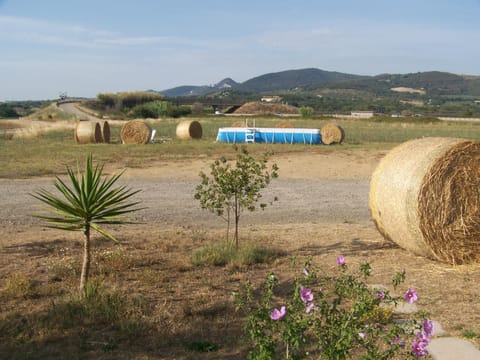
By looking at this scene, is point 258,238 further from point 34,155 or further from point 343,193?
point 34,155

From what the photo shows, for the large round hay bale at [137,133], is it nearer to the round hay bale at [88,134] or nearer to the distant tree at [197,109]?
the round hay bale at [88,134]

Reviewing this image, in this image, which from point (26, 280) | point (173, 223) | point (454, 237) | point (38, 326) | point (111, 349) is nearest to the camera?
point (111, 349)

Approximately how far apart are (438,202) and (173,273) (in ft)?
12.3

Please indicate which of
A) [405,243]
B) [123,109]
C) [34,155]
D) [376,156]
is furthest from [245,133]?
[123,109]

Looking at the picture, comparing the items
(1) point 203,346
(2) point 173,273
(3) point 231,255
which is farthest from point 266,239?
(1) point 203,346

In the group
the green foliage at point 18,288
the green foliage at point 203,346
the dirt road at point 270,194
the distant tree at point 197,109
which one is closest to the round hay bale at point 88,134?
the dirt road at point 270,194

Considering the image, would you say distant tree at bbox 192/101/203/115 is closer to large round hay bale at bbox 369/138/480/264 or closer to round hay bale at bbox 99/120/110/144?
round hay bale at bbox 99/120/110/144

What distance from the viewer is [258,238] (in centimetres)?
946

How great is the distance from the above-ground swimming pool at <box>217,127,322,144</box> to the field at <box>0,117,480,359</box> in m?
13.4

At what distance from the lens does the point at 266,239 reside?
944 cm

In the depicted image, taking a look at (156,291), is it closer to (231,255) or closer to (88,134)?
(231,255)

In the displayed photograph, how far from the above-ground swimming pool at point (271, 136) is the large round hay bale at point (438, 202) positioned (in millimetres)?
19721

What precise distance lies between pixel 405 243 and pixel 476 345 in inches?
131

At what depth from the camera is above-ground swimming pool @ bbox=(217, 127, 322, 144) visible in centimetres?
2838
